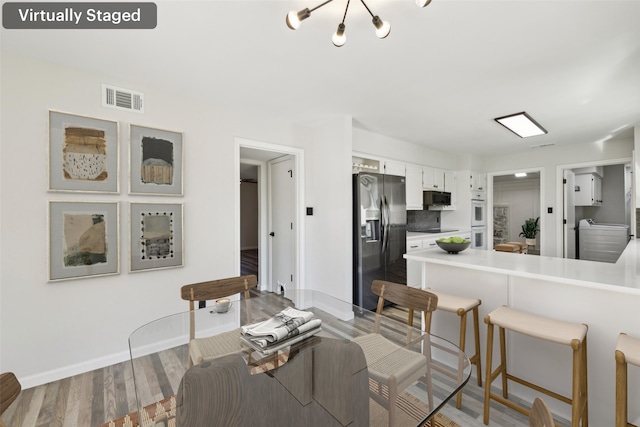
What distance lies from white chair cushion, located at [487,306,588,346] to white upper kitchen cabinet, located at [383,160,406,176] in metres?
2.87

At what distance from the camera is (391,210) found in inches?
150

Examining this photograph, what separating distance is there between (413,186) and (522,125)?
1685mm

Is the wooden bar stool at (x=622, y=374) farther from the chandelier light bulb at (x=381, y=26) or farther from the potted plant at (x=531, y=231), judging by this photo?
the potted plant at (x=531, y=231)

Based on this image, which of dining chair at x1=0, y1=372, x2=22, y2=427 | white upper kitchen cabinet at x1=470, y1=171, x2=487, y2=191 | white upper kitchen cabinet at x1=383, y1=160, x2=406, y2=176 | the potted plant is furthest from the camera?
the potted plant

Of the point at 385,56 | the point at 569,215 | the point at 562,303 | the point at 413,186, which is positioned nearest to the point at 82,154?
the point at 385,56

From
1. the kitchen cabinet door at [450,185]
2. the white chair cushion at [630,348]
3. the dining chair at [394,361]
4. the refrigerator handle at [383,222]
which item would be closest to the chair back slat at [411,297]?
the dining chair at [394,361]

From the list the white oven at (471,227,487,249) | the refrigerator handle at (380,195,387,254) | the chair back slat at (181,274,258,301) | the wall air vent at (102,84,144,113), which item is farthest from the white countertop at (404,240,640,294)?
the white oven at (471,227,487,249)

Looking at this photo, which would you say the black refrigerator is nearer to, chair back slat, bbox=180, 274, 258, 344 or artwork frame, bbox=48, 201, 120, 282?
chair back slat, bbox=180, 274, 258, 344

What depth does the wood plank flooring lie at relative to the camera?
1.72m

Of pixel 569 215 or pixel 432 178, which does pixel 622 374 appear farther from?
pixel 569 215

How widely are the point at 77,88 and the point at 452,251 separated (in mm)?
3378

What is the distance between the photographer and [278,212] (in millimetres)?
4289

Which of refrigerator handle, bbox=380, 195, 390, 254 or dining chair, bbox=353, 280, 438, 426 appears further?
refrigerator handle, bbox=380, 195, 390, 254

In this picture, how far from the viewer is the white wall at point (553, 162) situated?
4643mm
